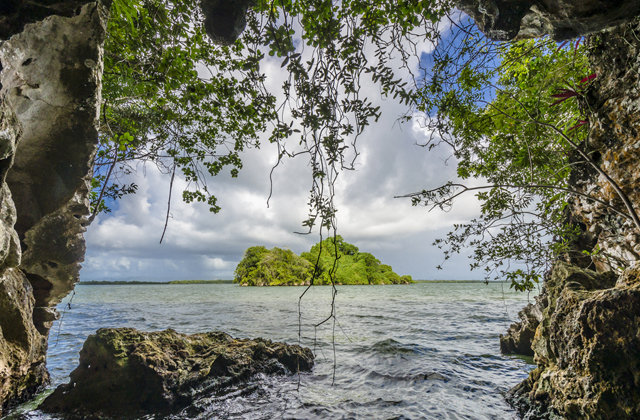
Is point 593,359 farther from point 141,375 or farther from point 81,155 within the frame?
point 81,155

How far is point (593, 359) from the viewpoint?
9.17 ft

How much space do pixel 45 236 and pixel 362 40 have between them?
5500mm

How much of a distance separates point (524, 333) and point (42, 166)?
1031 cm

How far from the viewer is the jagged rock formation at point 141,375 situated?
3795 mm

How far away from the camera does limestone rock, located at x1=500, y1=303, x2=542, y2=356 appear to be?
6191 mm

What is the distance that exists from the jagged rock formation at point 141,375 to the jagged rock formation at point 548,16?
15.2 ft

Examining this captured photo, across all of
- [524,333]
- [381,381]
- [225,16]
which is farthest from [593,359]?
[225,16]

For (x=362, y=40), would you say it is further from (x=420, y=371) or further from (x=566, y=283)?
(x=420, y=371)

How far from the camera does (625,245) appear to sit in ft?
11.6

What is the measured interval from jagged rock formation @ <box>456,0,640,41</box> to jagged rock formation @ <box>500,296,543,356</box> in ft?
18.0

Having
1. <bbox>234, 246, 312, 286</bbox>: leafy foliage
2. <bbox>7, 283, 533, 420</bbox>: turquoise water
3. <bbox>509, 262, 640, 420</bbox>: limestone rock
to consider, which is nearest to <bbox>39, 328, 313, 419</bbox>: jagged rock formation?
<bbox>7, 283, 533, 420</bbox>: turquoise water

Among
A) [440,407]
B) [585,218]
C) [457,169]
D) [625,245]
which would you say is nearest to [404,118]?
[457,169]

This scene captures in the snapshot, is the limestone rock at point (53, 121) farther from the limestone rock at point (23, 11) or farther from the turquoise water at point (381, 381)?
the turquoise water at point (381, 381)

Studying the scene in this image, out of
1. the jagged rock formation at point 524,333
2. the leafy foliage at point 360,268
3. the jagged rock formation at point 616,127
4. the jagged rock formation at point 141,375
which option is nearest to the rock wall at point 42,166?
the jagged rock formation at point 141,375
